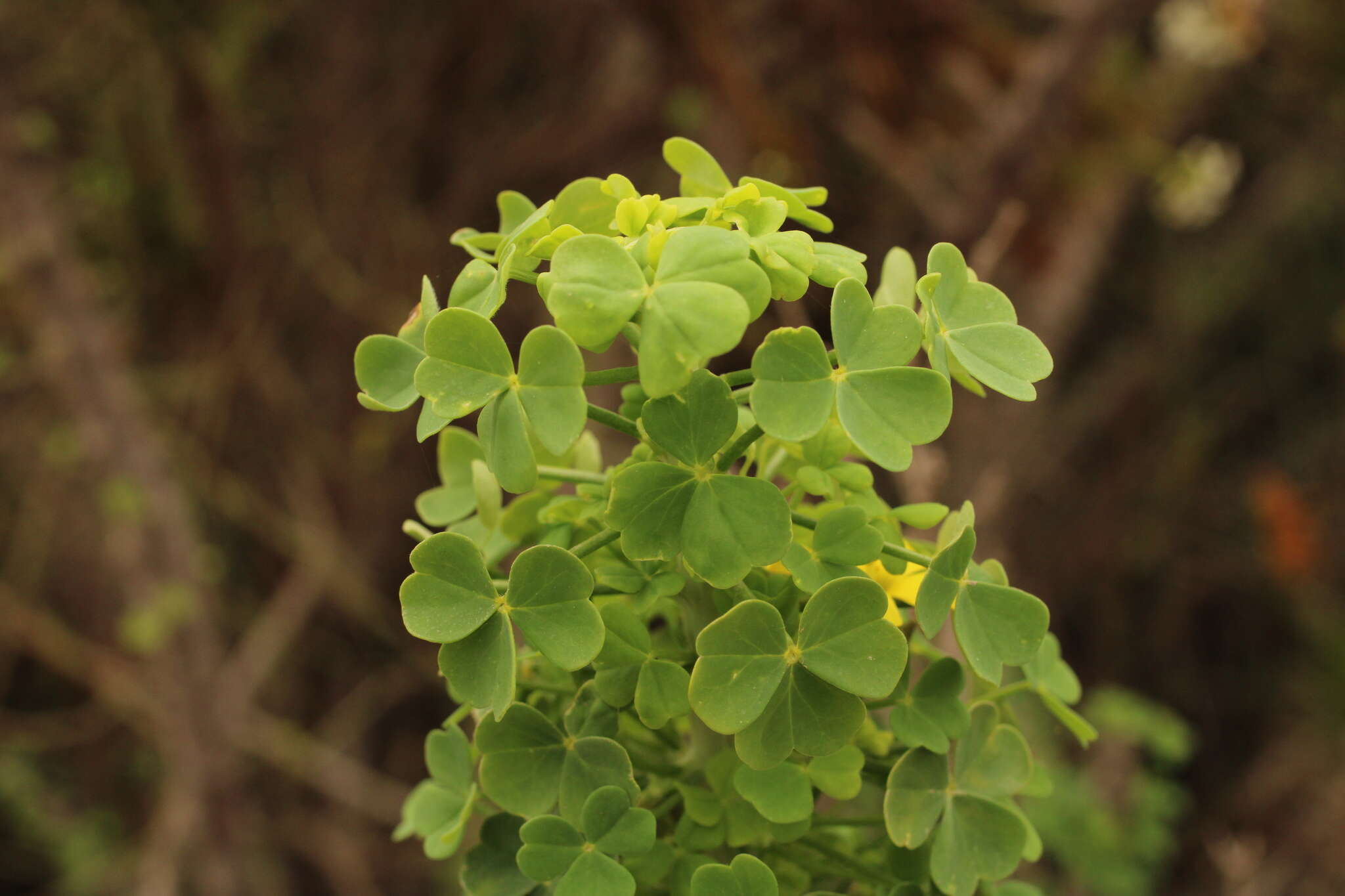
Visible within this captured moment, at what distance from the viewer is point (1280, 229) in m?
2.77

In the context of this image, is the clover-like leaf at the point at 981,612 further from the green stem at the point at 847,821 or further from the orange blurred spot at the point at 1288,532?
the orange blurred spot at the point at 1288,532

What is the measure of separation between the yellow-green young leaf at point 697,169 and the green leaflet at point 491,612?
22 centimetres

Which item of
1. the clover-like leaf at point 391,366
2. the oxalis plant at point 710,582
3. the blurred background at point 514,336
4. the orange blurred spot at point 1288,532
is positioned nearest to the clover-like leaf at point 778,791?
the oxalis plant at point 710,582

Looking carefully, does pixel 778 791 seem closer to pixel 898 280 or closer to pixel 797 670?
pixel 797 670

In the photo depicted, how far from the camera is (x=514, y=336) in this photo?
215cm

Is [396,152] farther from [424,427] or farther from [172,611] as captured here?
[424,427]

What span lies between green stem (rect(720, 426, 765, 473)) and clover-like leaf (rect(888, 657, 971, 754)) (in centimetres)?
13

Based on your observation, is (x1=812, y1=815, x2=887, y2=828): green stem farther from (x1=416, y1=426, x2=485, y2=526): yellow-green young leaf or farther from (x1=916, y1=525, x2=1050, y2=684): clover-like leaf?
(x1=416, y1=426, x2=485, y2=526): yellow-green young leaf

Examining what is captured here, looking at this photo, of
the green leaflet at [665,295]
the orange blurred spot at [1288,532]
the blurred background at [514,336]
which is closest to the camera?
the green leaflet at [665,295]

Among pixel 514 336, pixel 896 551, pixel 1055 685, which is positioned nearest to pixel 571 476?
pixel 896 551

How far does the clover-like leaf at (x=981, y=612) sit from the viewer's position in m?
0.39

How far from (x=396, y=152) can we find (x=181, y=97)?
51 cm

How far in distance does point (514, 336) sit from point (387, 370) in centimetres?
176

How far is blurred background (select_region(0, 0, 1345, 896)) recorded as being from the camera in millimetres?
1714
